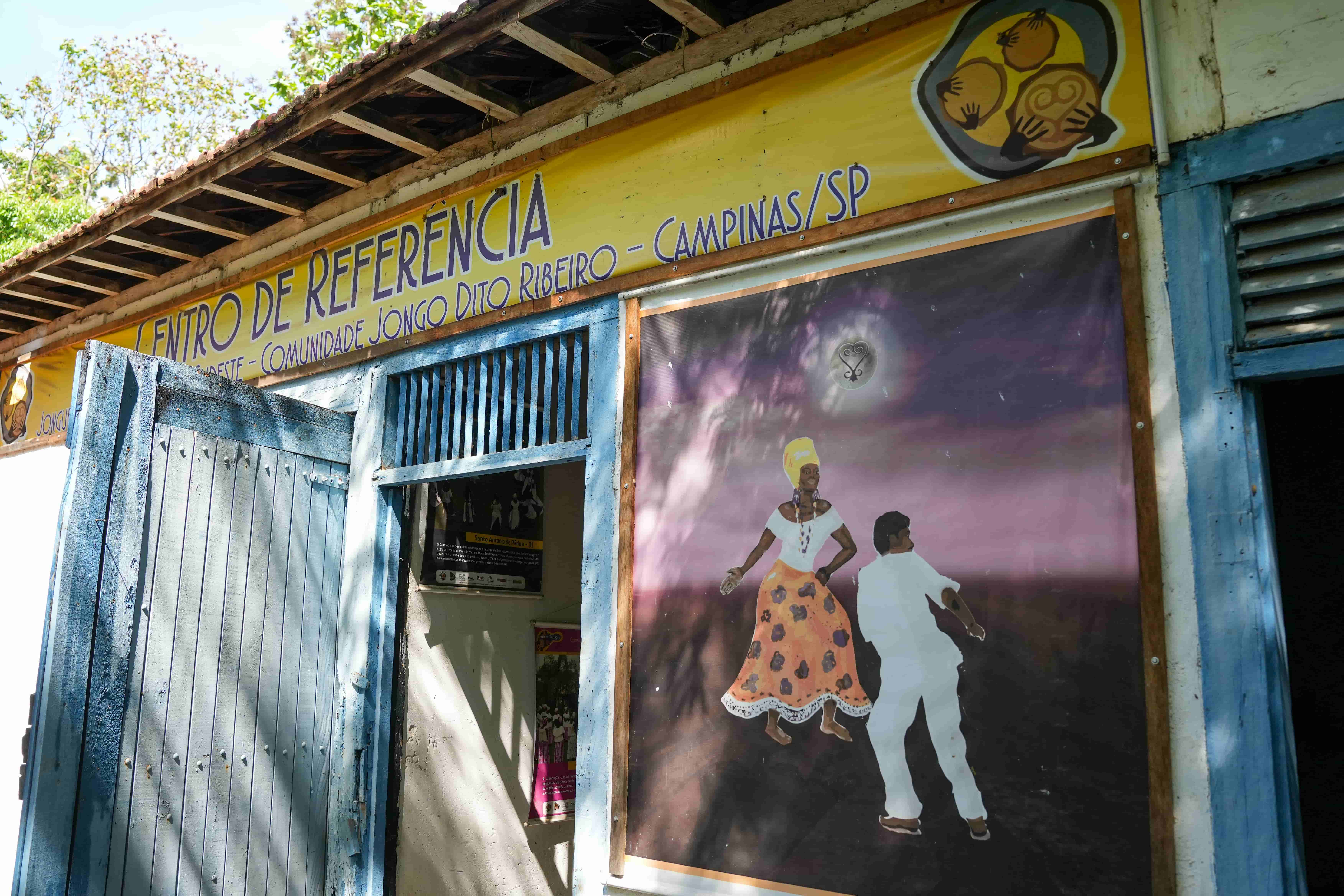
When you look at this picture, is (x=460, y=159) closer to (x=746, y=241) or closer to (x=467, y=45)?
(x=467, y=45)

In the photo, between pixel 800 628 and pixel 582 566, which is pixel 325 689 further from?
pixel 800 628

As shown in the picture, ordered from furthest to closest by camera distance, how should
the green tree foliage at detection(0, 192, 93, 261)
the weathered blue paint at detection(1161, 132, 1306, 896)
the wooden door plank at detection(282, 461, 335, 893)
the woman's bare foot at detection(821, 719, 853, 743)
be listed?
the green tree foliage at detection(0, 192, 93, 261) → the wooden door plank at detection(282, 461, 335, 893) → the woman's bare foot at detection(821, 719, 853, 743) → the weathered blue paint at detection(1161, 132, 1306, 896)

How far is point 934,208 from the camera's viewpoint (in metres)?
2.90

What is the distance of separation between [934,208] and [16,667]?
653 centimetres

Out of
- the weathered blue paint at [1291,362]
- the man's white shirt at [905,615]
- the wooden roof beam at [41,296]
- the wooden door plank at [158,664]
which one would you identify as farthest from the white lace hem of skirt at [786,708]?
the wooden roof beam at [41,296]

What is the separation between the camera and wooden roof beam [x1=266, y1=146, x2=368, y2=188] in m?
4.59

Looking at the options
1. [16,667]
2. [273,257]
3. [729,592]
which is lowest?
[16,667]

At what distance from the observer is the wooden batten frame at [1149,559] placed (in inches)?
88.8

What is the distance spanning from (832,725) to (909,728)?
0.83 ft

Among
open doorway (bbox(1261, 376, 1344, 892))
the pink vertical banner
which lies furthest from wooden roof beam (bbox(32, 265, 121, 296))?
open doorway (bbox(1261, 376, 1344, 892))

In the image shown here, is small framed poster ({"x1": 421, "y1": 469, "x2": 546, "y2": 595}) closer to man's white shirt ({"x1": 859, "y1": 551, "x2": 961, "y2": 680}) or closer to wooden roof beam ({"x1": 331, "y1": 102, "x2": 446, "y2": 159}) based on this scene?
wooden roof beam ({"x1": 331, "y1": 102, "x2": 446, "y2": 159})

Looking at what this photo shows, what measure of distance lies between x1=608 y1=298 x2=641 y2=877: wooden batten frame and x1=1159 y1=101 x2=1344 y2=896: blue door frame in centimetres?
180

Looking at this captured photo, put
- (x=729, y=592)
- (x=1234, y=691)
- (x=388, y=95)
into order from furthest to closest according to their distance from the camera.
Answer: (x=388, y=95), (x=729, y=592), (x=1234, y=691)

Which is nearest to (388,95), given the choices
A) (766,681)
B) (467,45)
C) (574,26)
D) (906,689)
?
(467,45)
